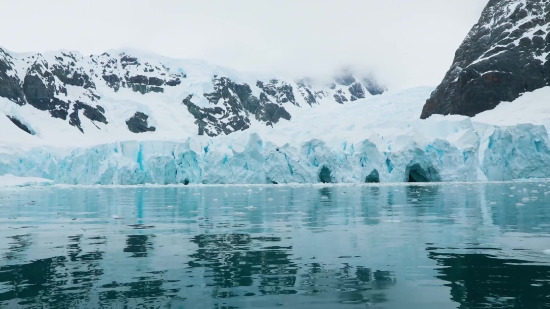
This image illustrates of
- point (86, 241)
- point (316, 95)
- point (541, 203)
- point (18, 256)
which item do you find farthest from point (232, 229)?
point (316, 95)

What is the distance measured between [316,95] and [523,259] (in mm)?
177466

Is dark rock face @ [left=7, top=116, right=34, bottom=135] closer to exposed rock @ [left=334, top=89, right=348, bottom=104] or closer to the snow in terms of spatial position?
the snow

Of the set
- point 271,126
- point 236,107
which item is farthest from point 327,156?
point 236,107

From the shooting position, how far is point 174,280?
274 inches

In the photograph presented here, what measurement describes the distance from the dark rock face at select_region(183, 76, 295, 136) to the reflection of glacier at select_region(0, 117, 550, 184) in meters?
81.3

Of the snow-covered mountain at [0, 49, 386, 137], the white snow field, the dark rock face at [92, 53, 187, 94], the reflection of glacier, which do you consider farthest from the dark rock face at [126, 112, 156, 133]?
the reflection of glacier

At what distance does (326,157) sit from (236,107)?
110465mm

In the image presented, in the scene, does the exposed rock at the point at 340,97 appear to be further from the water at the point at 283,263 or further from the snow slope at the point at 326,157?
the water at the point at 283,263

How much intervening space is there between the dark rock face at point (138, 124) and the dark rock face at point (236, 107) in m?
12.4

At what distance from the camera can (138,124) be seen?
4879 inches

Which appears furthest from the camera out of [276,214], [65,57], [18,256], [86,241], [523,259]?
[65,57]

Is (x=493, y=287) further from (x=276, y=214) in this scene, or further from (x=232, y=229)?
(x=276, y=214)

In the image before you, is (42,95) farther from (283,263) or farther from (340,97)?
(283,263)

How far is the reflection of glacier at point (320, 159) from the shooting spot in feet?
128
